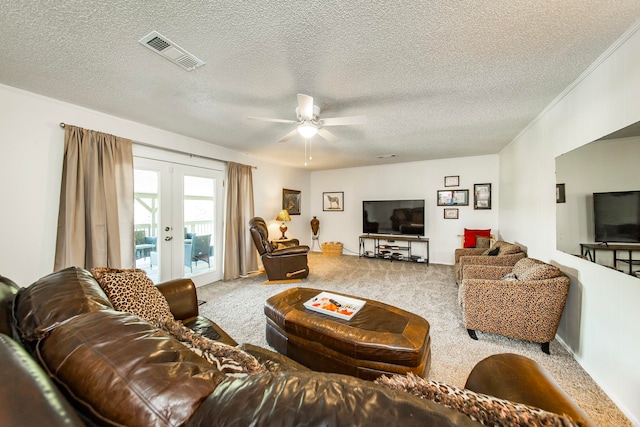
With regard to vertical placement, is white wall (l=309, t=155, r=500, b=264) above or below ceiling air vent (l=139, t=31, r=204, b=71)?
below

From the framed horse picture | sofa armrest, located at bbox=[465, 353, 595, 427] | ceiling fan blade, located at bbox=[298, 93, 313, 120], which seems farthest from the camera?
the framed horse picture

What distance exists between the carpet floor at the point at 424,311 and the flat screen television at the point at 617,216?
1096 millimetres

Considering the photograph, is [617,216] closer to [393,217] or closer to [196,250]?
[393,217]

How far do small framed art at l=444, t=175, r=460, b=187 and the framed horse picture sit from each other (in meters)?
2.58

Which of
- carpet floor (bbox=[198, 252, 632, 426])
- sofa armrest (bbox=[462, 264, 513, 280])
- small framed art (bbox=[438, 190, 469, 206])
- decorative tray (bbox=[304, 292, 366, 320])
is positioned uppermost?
small framed art (bbox=[438, 190, 469, 206])

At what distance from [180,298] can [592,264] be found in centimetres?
321

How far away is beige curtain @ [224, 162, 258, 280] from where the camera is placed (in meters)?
4.38

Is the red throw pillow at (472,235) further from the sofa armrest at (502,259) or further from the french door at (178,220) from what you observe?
the french door at (178,220)

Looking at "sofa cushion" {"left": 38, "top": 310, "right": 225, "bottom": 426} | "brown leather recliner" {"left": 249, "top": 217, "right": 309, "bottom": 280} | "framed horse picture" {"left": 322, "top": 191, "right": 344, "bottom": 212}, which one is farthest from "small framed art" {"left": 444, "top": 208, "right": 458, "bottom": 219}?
"sofa cushion" {"left": 38, "top": 310, "right": 225, "bottom": 426}

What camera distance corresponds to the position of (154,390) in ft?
1.80

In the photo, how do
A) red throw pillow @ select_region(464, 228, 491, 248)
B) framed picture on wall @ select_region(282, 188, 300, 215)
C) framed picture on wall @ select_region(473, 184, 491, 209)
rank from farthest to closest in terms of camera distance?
framed picture on wall @ select_region(282, 188, 300, 215) → framed picture on wall @ select_region(473, 184, 491, 209) → red throw pillow @ select_region(464, 228, 491, 248)

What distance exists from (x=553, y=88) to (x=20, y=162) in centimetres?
513

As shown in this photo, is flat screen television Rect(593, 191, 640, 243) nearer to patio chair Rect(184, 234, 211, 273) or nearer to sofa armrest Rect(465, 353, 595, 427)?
sofa armrest Rect(465, 353, 595, 427)

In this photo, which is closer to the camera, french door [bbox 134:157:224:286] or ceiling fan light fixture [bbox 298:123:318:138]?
ceiling fan light fixture [bbox 298:123:318:138]
